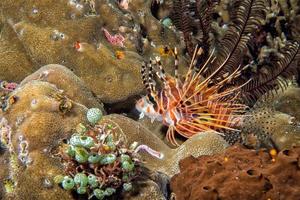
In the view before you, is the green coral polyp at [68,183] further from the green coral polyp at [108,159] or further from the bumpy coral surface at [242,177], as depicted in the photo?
the bumpy coral surface at [242,177]

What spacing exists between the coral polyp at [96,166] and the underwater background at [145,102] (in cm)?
1

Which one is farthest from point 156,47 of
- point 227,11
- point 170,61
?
point 227,11

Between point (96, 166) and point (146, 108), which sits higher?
point (96, 166)

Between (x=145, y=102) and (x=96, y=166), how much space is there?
1.91 metres

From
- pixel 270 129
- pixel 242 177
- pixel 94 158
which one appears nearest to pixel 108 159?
pixel 94 158

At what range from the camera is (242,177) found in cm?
279

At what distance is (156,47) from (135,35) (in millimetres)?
510

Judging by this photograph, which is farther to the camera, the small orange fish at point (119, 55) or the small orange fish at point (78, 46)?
the small orange fish at point (119, 55)

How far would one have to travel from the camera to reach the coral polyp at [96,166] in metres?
2.60

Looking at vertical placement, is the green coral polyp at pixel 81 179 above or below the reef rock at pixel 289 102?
above

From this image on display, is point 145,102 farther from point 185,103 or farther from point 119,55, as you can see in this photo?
point 119,55

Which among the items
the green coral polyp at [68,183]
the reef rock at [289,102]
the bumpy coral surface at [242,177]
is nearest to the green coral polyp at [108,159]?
the green coral polyp at [68,183]

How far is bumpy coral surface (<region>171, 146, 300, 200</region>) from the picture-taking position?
108 inches

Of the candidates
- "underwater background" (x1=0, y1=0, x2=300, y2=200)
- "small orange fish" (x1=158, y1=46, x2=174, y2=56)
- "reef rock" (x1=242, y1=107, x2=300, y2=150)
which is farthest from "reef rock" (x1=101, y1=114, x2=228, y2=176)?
"small orange fish" (x1=158, y1=46, x2=174, y2=56)
